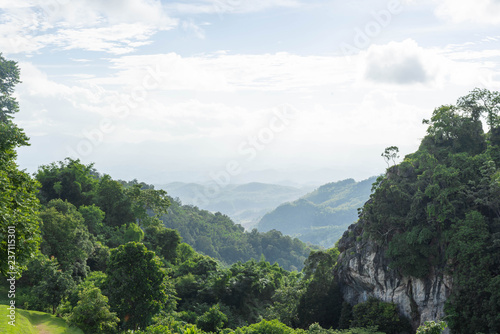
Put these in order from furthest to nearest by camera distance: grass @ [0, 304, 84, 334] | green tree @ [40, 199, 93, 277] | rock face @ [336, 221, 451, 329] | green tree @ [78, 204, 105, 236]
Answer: green tree @ [78, 204, 105, 236] < green tree @ [40, 199, 93, 277] < rock face @ [336, 221, 451, 329] < grass @ [0, 304, 84, 334]

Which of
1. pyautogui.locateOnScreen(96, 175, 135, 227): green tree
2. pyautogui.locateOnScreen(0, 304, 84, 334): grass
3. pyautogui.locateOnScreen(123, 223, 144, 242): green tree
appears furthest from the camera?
pyautogui.locateOnScreen(96, 175, 135, 227): green tree

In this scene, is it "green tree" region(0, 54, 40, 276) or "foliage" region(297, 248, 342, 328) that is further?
"foliage" region(297, 248, 342, 328)

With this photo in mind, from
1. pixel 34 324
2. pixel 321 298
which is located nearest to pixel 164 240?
pixel 321 298

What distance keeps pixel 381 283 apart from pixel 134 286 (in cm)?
1658

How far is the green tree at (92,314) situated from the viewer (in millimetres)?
21125

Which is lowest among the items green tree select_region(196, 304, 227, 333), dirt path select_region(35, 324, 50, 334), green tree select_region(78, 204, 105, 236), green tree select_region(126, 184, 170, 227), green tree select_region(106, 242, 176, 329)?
green tree select_region(196, 304, 227, 333)

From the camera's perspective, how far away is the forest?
21.2m

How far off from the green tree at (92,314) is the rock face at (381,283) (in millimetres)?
17260

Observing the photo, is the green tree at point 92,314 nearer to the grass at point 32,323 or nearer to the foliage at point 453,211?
the grass at point 32,323

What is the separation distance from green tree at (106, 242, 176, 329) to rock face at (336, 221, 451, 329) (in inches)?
562

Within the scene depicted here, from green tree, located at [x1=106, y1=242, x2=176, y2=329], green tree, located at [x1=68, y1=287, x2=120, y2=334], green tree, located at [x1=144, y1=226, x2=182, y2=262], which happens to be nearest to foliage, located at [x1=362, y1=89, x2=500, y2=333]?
green tree, located at [x1=106, y1=242, x2=176, y2=329]

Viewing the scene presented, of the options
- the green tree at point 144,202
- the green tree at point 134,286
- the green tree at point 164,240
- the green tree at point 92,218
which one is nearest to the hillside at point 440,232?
the green tree at point 134,286

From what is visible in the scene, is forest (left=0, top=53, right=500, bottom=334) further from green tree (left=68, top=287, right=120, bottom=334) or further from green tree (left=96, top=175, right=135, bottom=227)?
green tree (left=96, top=175, right=135, bottom=227)

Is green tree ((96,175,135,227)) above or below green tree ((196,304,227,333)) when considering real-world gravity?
above
